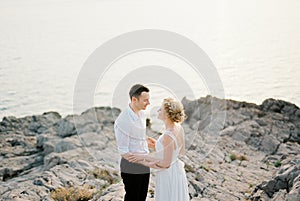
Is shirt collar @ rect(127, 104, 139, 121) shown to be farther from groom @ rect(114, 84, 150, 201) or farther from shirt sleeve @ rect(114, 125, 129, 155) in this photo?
shirt sleeve @ rect(114, 125, 129, 155)

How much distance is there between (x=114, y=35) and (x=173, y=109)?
126 feet

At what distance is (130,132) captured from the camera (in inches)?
258

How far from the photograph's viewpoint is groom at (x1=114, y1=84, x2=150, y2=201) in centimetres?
652

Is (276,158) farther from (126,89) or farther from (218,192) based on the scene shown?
(126,89)

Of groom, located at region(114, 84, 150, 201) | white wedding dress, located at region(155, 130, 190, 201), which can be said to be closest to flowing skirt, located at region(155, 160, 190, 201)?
white wedding dress, located at region(155, 130, 190, 201)

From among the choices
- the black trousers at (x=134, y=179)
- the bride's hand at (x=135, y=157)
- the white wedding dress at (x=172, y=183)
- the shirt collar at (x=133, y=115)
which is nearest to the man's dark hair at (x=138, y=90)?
the shirt collar at (x=133, y=115)

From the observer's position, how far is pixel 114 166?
563 inches

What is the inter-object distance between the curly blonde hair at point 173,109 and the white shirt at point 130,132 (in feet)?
1.30

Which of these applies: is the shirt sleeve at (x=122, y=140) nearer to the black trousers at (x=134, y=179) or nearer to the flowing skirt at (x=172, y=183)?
the black trousers at (x=134, y=179)

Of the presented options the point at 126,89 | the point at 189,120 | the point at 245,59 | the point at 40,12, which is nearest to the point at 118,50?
the point at 126,89

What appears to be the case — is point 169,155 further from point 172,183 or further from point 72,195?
point 72,195

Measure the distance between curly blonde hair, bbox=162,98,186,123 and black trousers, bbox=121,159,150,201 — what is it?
2.91 feet

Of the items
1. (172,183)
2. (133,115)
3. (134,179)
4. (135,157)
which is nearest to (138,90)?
(133,115)

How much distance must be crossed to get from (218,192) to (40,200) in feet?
14.4
